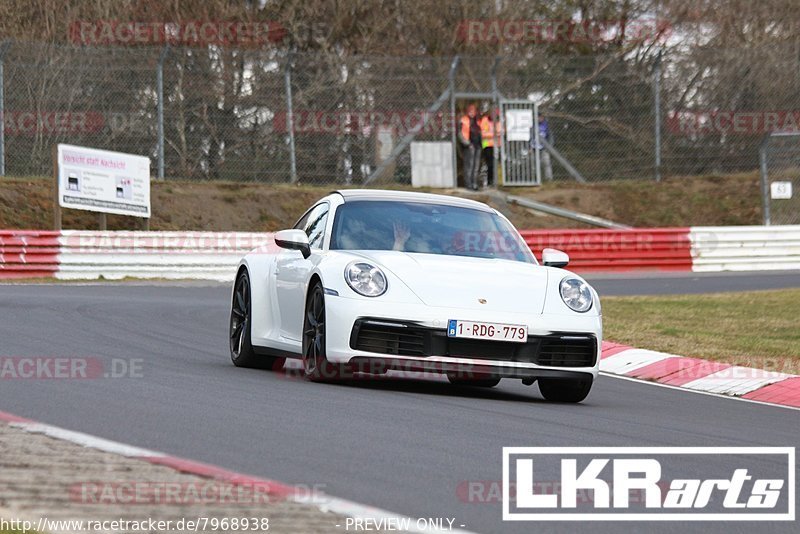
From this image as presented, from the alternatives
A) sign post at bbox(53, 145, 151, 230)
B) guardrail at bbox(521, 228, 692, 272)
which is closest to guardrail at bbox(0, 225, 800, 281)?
guardrail at bbox(521, 228, 692, 272)

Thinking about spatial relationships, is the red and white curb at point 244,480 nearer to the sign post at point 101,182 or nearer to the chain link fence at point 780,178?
the sign post at point 101,182

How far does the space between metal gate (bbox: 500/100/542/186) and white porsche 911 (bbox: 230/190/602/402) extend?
19747 mm

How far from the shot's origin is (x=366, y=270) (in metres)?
8.72

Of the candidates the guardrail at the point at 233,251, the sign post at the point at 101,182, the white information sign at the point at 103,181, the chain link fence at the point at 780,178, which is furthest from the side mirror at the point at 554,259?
the chain link fence at the point at 780,178

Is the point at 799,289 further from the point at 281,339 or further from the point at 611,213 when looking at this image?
the point at 281,339

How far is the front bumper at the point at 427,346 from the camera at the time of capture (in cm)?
846

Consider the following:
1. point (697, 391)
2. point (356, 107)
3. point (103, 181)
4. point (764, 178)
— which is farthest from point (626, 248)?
point (697, 391)

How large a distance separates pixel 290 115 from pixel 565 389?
1830cm

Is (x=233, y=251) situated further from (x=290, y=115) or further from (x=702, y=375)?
(x=702, y=375)

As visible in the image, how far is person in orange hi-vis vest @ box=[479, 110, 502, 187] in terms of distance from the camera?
95.9ft

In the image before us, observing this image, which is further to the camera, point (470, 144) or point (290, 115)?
point (470, 144)

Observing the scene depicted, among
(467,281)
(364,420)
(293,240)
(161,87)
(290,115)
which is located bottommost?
(364,420)

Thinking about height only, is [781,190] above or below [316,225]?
above

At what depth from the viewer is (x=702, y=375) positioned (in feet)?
36.4
